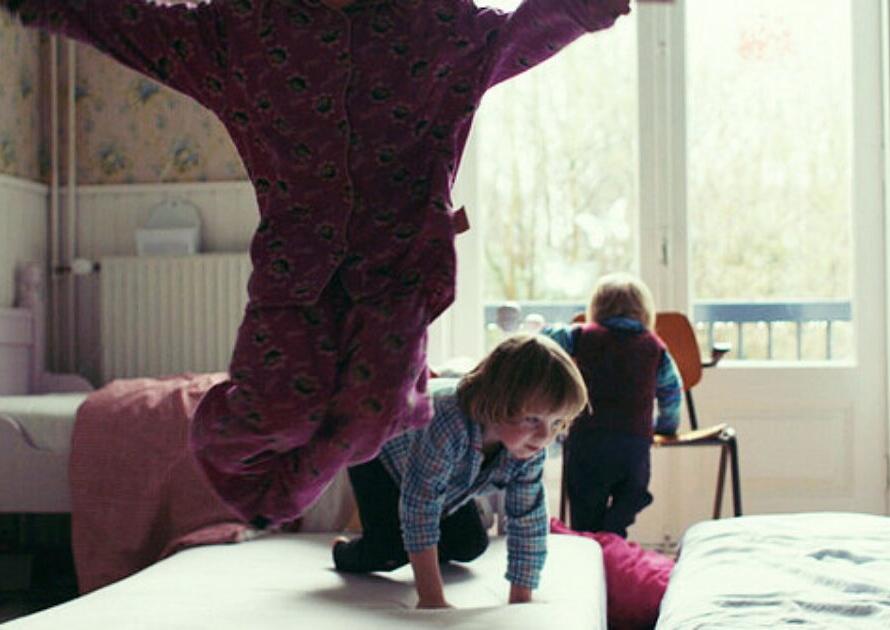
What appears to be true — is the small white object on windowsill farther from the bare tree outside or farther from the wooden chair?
the wooden chair

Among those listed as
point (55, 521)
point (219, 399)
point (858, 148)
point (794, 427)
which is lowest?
point (55, 521)

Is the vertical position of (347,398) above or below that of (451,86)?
below

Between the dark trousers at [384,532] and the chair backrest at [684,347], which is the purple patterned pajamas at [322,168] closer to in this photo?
the dark trousers at [384,532]

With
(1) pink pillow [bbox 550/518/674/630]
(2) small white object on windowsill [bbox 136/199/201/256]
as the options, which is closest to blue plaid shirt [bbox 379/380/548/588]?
(1) pink pillow [bbox 550/518/674/630]

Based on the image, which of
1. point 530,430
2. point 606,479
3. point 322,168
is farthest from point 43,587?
point 322,168

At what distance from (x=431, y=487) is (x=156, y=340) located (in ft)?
7.87

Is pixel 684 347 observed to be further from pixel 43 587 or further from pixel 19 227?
pixel 19 227

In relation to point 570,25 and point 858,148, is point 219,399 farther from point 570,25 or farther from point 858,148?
point 858,148

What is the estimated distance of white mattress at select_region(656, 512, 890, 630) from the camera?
1.99m

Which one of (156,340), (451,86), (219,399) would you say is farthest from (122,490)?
(451,86)

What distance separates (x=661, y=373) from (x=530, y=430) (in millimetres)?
1420

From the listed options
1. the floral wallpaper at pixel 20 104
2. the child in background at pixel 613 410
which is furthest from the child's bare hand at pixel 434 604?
the floral wallpaper at pixel 20 104

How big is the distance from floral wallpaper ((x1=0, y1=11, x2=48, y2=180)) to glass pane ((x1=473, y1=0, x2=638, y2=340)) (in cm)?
166

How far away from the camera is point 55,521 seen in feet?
14.3
